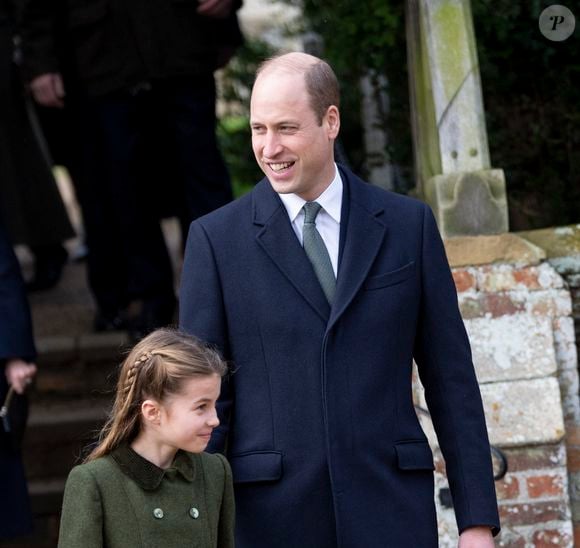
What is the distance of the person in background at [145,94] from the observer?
229 inches

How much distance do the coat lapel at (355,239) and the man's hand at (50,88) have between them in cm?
278

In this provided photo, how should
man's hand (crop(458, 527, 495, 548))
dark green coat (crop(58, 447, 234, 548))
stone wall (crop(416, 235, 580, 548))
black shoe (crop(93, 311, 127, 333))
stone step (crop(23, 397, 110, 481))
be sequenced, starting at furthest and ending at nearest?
1. black shoe (crop(93, 311, 127, 333))
2. stone step (crop(23, 397, 110, 481))
3. stone wall (crop(416, 235, 580, 548))
4. man's hand (crop(458, 527, 495, 548))
5. dark green coat (crop(58, 447, 234, 548))

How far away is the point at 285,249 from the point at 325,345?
0.25 meters

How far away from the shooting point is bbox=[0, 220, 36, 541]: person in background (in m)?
4.84

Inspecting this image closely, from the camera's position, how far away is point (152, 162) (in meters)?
6.23

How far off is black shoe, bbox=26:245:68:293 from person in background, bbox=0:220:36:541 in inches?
95.8

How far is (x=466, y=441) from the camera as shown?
11.8ft

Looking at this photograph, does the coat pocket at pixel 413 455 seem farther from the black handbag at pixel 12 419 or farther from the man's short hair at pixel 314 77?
the black handbag at pixel 12 419

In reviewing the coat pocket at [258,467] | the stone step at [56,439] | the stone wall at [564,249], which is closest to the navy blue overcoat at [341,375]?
the coat pocket at [258,467]

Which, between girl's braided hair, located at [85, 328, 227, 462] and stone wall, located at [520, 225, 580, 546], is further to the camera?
stone wall, located at [520, 225, 580, 546]

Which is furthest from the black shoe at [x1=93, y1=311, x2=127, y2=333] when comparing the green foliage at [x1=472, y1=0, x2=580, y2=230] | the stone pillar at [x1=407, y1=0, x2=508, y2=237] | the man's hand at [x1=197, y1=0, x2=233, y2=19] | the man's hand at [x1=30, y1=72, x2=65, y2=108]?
the stone pillar at [x1=407, y1=0, x2=508, y2=237]

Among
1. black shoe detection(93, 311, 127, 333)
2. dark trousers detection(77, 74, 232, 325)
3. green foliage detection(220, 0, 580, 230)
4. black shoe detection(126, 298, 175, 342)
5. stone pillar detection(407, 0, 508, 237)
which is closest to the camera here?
stone pillar detection(407, 0, 508, 237)

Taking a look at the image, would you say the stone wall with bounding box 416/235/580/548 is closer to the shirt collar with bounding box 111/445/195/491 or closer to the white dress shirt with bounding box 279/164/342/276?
the white dress shirt with bounding box 279/164/342/276

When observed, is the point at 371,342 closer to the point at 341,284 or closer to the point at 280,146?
the point at 341,284
